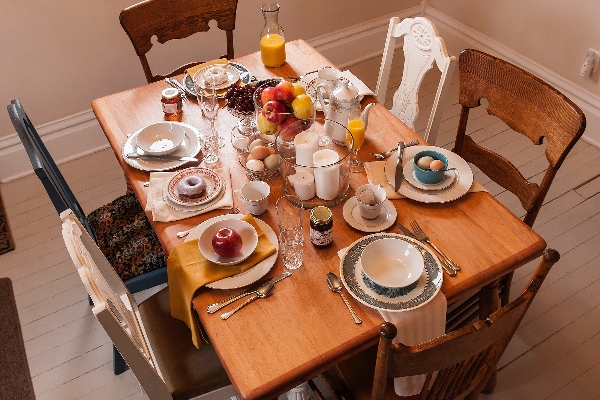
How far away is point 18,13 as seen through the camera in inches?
100

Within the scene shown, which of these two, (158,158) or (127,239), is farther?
(127,239)

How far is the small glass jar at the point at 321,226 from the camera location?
4.61 feet

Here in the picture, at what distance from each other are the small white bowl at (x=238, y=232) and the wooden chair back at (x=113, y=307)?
259mm

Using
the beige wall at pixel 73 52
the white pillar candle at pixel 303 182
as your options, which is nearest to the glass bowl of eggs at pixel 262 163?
the white pillar candle at pixel 303 182

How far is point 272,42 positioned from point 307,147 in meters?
0.71

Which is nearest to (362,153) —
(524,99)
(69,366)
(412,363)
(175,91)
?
(524,99)

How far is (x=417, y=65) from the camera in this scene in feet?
6.75

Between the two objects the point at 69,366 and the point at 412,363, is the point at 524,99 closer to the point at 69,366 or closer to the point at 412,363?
the point at 412,363

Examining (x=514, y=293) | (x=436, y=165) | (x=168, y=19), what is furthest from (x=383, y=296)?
(x=168, y=19)

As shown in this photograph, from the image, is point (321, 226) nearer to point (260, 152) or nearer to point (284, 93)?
point (260, 152)

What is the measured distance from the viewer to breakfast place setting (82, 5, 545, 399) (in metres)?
1.29

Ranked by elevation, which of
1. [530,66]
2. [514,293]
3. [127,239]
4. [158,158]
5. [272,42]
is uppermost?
[272,42]

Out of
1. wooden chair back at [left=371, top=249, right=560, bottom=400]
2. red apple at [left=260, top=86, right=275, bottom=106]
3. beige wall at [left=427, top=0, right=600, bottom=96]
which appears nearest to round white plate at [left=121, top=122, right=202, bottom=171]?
red apple at [left=260, top=86, right=275, bottom=106]

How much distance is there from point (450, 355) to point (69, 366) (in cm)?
158
